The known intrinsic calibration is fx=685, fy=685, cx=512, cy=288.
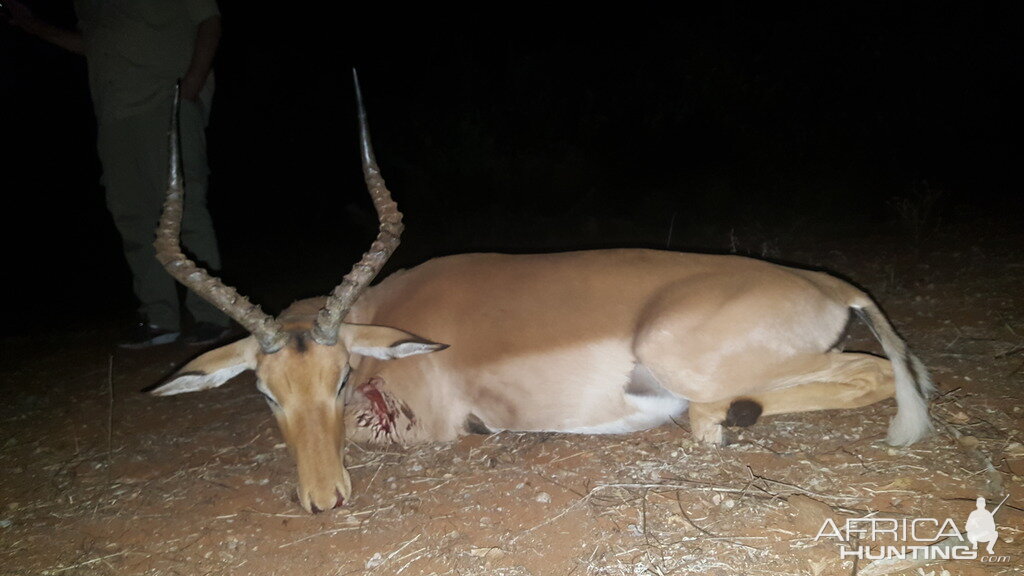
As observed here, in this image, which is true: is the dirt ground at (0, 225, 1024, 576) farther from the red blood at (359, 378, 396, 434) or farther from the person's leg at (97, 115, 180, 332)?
the person's leg at (97, 115, 180, 332)

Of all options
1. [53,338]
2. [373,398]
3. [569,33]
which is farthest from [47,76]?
[373,398]

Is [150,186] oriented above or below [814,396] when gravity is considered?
above

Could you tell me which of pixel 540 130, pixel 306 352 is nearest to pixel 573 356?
pixel 306 352

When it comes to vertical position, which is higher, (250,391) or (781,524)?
(781,524)

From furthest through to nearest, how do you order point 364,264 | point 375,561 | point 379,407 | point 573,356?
point 379,407 < point 573,356 < point 364,264 < point 375,561

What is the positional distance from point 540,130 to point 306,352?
13.3 meters

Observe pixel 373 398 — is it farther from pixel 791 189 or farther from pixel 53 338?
pixel 791 189

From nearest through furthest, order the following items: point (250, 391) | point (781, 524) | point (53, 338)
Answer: point (781, 524)
point (250, 391)
point (53, 338)

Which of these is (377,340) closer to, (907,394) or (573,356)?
(573,356)

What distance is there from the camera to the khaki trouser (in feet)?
18.3

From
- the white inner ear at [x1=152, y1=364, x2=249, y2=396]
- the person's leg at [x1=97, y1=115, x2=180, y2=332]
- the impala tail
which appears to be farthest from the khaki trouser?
the impala tail

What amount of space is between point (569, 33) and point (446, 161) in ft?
19.3

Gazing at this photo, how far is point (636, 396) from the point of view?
3822 millimetres

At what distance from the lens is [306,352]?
11.5 ft
